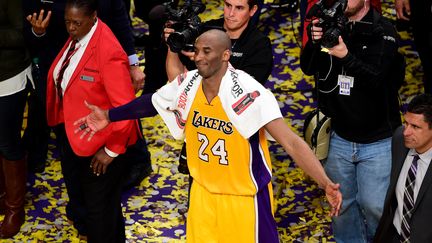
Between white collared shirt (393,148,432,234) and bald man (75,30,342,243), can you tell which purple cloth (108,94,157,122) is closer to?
bald man (75,30,342,243)

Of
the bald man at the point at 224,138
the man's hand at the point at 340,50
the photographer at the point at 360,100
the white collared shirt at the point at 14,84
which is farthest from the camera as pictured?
the white collared shirt at the point at 14,84

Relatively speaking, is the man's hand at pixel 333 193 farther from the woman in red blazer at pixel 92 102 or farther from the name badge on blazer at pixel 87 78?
the name badge on blazer at pixel 87 78

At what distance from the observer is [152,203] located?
308 inches

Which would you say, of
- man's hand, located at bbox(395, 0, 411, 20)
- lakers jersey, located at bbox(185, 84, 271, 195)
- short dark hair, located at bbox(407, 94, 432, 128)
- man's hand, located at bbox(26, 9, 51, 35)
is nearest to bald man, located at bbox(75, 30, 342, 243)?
lakers jersey, located at bbox(185, 84, 271, 195)

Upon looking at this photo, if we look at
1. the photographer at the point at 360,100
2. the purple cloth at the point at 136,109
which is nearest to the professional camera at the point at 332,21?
the photographer at the point at 360,100

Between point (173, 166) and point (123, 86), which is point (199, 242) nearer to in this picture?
point (123, 86)

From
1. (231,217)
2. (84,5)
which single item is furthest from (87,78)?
(231,217)

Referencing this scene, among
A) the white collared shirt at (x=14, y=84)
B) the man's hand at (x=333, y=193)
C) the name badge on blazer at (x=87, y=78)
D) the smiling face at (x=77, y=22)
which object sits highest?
the smiling face at (x=77, y=22)

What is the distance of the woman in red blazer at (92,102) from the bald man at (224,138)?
435 mm

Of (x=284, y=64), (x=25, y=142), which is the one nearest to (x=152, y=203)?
(x=25, y=142)

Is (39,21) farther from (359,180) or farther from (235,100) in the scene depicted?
(359,180)

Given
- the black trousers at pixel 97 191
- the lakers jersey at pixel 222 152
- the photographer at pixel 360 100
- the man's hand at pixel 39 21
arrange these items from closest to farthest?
1. the lakers jersey at pixel 222 152
2. the photographer at pixel 360 100
3. the black trousers at pixel 97 191
4. the man's hand at pixel 39 21

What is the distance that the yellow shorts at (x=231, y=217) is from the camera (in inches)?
221

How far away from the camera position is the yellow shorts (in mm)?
5621
